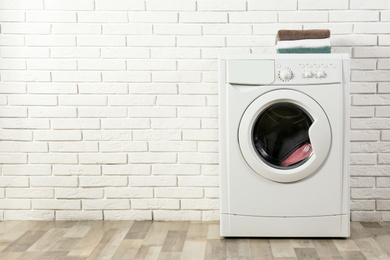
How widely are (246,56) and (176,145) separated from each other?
693 mm

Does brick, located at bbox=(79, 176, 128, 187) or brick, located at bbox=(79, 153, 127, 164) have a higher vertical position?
brick, located at bbox=(79, 153, 127, 164)

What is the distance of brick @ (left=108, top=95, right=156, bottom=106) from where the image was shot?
9.12ft

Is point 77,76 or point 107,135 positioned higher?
point 77,76

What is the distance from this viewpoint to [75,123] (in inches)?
110

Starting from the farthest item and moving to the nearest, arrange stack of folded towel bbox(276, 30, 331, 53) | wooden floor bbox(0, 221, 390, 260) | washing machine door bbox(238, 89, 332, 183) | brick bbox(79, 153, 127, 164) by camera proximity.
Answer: brick bbox(79, 153, 127, 164), stack of folded towel bbox(276, 30, 331, 53), washing machine door bbox(238, 89, 332, 183), wooden floor bbox(0, 221, 390, 260)

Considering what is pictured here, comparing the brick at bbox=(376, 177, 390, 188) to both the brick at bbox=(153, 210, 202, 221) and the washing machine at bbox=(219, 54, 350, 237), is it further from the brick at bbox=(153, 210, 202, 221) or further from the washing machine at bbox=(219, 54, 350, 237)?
the brick at bbox=(153, 210, 202, 221)

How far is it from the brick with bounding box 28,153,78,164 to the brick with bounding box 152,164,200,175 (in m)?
0.45

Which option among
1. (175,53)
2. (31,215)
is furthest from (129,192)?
(175,53)

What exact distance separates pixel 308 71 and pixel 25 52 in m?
1.52

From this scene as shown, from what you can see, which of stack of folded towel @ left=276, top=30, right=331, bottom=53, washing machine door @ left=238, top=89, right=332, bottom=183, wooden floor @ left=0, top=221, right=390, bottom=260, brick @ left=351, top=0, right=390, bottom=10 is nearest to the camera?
wooden floor @ left=0, top=221, right=390, bottom=260

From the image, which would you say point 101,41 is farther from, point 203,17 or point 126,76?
point 203,17

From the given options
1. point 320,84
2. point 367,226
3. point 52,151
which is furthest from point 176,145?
point 367,226

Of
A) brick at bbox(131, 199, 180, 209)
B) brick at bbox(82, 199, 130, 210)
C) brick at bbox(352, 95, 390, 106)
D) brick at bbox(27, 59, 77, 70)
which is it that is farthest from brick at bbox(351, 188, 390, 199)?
brick at bbox(27, 59, 77, 70)

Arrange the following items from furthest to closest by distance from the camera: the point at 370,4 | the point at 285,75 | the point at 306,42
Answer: the point at 370,4
the point at 306,42
the point at 285,75
